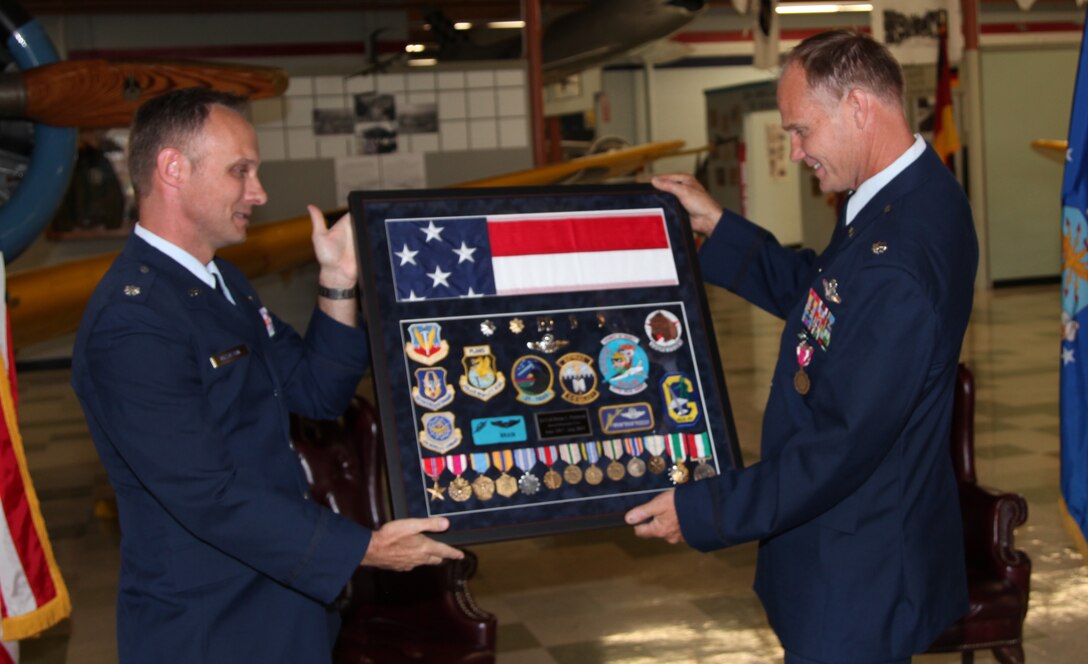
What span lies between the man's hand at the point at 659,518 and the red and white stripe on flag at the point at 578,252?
0.46 m

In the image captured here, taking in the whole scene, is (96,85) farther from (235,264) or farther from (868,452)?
(868,452)

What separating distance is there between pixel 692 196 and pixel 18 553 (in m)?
1.59

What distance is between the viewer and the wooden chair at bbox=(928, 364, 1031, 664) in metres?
2.79

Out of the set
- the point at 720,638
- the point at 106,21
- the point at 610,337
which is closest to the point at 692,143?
the point at 106,21

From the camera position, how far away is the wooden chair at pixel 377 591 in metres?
2.66

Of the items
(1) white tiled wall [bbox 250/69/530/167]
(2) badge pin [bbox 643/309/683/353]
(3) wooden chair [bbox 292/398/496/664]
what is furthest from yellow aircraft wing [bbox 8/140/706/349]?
(2) badge pin [bbox 643/309/683/353]

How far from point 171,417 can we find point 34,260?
32.5 ft

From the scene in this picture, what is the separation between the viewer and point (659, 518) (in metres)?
2.01

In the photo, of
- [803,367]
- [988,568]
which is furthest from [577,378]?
[988,568]

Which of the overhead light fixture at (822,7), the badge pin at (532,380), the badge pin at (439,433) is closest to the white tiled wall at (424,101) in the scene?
the badge pin at (532,380)

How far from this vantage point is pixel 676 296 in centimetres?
228

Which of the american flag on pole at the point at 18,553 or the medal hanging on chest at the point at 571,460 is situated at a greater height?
the medal hanging on chest at the point at 571,460

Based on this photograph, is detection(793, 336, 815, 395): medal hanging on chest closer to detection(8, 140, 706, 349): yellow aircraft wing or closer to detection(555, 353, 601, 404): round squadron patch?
detection(555, 353, 601, 404): round squadron patch

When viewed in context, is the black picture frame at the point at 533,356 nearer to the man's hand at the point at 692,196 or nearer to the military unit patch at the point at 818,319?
the man's hand at the point at 692,196
